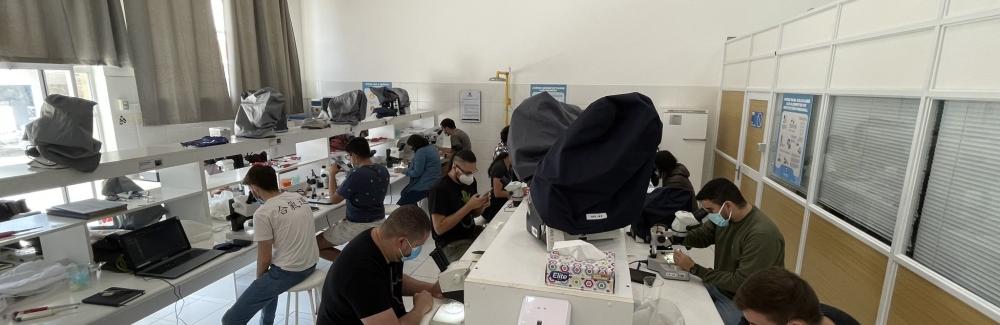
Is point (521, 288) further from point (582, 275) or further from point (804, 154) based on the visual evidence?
point (804, 154)

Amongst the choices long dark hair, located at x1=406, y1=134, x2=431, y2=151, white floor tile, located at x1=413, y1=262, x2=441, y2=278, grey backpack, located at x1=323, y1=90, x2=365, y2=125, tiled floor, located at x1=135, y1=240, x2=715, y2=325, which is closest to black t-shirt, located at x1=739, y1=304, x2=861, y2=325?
tiled floor, located at x1=135, y1=240, x2=715, y2=325

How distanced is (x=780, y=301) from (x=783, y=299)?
12 mm

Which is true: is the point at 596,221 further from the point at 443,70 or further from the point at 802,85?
the point at 443,70

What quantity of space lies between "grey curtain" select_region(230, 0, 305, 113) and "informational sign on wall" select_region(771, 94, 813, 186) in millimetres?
6186

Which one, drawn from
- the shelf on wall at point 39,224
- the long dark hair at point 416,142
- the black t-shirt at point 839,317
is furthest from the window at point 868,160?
the shelf on wall at point 39,224

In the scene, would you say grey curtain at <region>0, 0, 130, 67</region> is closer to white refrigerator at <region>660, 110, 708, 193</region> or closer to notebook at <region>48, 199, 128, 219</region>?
notebook at <region>48, 199, 128, 219</region>

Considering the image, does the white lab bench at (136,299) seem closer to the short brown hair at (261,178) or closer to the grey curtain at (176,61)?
the short brown hair at (261,178)

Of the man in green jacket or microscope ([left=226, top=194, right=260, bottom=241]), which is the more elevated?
the man in green jacket

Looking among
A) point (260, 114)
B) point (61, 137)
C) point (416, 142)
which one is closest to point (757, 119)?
point (416, 142)

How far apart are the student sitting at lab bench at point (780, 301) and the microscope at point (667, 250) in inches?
25.8

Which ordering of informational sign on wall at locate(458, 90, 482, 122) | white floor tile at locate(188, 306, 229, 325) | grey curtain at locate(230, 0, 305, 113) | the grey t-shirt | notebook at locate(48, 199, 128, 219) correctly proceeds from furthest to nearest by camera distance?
1. informational sign on wall at locate(458, 90, 482, 122)
2. the grey t-shirt
3. grey curtain at locate(230, 0, 305, 113)
4. white floor tile at locate(188, 306, 229, 325)
5. notebook at locate(48, 199, 128, 219)

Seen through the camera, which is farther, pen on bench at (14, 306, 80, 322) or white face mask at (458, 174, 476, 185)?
white face mask at (458, 174, 476, 185)

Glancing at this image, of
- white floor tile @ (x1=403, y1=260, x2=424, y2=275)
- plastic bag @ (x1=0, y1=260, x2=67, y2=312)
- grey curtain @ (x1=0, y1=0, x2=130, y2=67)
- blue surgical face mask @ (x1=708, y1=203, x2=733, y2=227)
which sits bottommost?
white floor tile @ (x1=403, y1=260, x2=424, y2=275)

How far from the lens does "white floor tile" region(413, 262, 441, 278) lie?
167 inches
